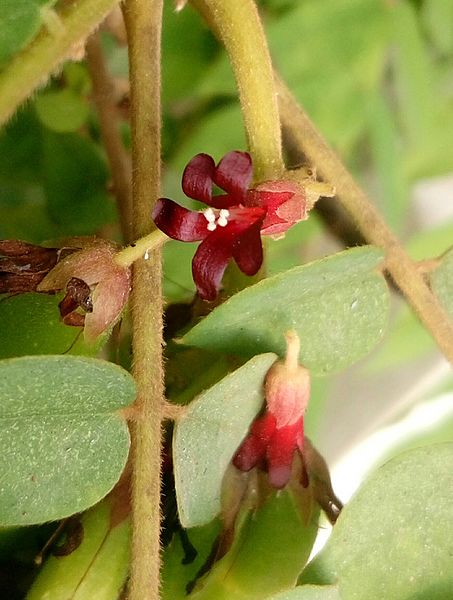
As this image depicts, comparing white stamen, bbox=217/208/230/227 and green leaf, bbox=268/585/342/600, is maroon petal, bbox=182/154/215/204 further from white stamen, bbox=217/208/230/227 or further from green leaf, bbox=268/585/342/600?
green leaf, bbox=268/585/342/600

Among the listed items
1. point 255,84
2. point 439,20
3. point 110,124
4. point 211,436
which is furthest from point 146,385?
point 439,20

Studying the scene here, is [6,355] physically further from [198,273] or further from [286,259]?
[286,259]

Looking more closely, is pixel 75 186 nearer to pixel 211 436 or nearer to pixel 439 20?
pixel 211 436

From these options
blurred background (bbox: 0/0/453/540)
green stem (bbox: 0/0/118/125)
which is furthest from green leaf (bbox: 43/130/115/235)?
green stem (bbox: 0/0/118/125)

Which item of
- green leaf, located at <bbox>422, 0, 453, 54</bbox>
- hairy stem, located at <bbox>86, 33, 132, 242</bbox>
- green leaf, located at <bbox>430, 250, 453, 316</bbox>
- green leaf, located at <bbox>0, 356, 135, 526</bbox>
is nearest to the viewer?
green leaf, located at <bbox>0, 356, 135, 526</bbox>

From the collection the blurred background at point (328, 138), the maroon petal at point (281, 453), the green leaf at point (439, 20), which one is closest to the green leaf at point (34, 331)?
the blurred background at point (328, 138)

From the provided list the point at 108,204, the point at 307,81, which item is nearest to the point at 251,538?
the point at 108,204
